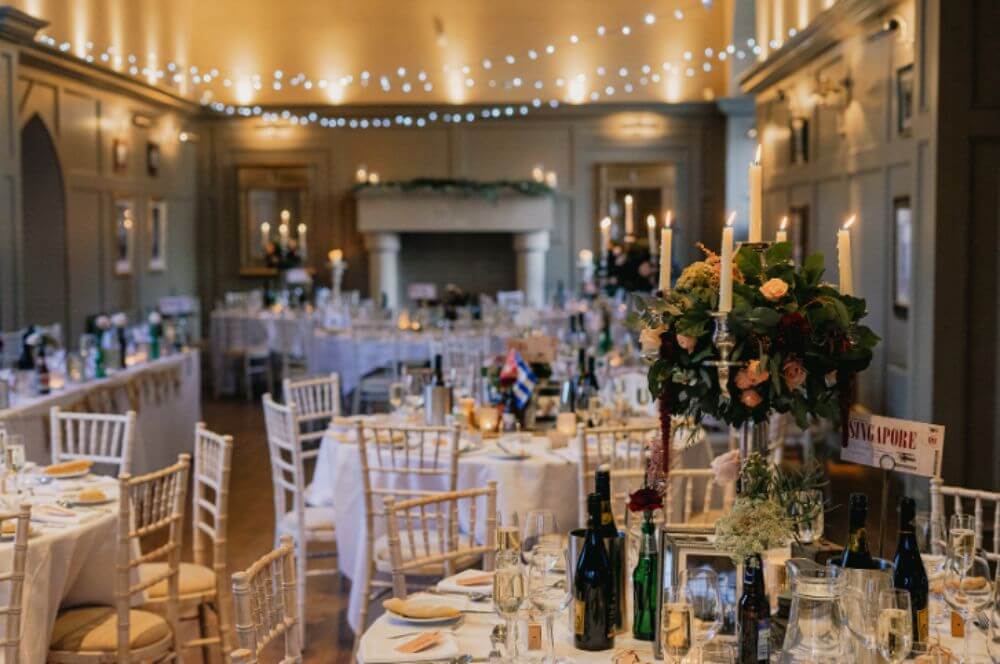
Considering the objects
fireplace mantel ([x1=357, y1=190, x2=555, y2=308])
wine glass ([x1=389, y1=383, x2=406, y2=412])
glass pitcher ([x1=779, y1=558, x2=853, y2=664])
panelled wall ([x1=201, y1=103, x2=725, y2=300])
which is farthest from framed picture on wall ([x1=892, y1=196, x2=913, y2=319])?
panelled wall ([x1=201, y1=103, x2=725, y2=300])

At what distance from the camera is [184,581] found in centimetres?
482

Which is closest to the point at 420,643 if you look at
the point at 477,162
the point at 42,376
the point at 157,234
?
the point at 42,376

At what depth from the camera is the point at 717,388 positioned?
2.76 m

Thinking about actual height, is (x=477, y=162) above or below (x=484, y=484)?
above

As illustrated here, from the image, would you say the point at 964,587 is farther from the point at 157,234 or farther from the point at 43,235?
the point at 157,234

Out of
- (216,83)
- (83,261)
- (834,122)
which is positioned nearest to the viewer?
(834,122)

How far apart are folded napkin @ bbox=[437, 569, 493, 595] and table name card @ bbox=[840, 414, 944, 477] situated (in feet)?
3.37

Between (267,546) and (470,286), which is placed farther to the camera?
(470,286)

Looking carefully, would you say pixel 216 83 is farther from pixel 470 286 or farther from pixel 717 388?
pixel 717 388

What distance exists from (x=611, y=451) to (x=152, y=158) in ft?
32.3

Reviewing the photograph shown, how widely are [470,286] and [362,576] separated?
10609 millimetres

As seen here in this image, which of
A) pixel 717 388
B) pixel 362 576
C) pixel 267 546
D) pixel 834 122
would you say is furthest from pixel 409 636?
pixel 834 122

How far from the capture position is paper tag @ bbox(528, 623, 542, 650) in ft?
8.84

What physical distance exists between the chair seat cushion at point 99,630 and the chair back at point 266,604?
1471 mm
